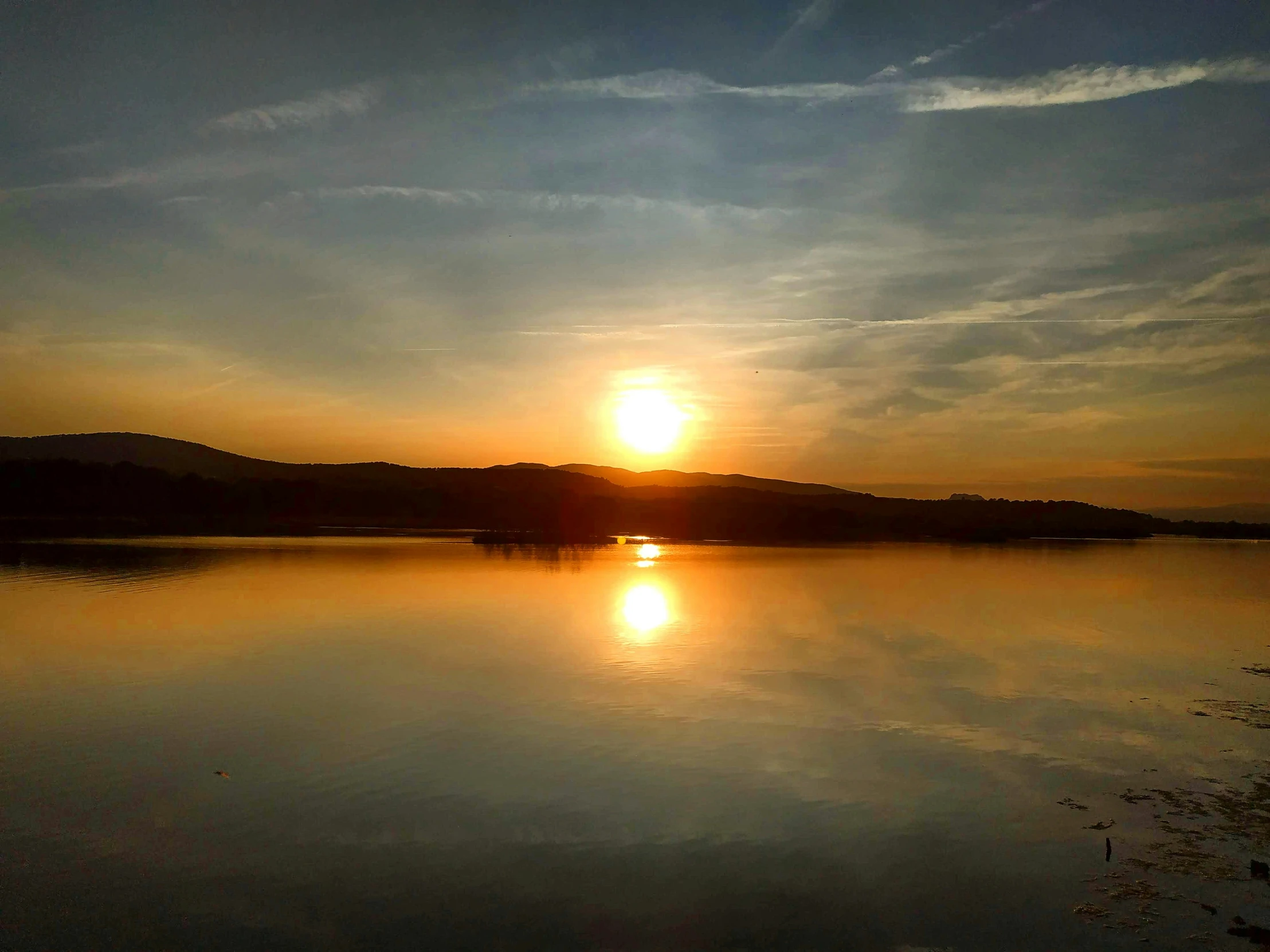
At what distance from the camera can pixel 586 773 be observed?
11.5m

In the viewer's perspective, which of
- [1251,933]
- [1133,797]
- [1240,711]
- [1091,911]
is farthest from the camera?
[1240,711]

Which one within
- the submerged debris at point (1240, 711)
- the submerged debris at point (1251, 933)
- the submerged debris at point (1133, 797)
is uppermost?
the submerged debris at point (1240, 711)

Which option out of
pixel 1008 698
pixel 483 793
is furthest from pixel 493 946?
pixel 1008 698

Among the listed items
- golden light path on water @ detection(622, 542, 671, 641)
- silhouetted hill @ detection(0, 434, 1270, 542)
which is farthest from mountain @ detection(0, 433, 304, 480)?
golden light path on water @ detection(622, 542, 671, 641)

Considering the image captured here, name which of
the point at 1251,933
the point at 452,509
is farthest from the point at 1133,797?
the point at 452,509

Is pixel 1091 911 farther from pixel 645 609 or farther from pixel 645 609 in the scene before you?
pixel 645 609

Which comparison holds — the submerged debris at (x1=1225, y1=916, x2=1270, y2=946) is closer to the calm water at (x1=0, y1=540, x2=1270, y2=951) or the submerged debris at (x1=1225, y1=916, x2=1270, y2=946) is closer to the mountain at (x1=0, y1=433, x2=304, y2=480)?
the calm water at (x1=0, y1=540, x2=1270, y2=951)

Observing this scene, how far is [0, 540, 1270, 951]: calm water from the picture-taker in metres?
7.74

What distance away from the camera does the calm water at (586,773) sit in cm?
774

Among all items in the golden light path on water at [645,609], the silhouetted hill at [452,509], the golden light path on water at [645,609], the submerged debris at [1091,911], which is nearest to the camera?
the submerged debris at [1091,911]

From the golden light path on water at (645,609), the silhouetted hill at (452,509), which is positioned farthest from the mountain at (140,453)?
the golden light path on water at (645,609)

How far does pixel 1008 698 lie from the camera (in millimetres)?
16875

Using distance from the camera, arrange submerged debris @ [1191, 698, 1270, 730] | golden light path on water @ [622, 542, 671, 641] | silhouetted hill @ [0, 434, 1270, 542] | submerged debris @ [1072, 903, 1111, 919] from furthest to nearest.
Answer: silhouetted hill @ [0, 434, 1270, 542], golden light path on water @ [622, 542, 671, 641], submerged debris @ [1191, 698, 1270, 730], submerged debris @ [1072, 903, 1111, 919]

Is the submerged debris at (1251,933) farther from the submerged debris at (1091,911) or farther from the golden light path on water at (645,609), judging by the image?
the golden light path on water at (645,609)
